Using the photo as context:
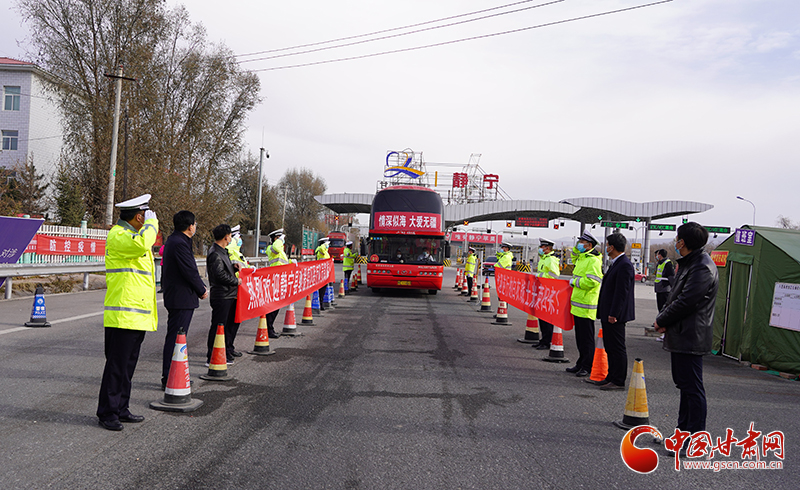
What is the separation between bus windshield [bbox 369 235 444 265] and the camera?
64.8ft

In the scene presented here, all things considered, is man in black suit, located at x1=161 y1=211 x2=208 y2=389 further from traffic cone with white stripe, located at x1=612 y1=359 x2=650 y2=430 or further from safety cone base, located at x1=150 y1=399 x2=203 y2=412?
traffic cone with white stripe, located at x1=612 y1=359 x2=650 y2=430

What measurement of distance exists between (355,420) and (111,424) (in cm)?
218

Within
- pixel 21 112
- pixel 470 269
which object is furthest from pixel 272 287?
pixel 21 112

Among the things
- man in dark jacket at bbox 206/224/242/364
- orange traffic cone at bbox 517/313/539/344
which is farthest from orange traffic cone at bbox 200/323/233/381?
orange traffic cone at bbox 517/313/539/344

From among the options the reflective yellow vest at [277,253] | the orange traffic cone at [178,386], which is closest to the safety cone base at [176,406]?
the orange traffic cone at [178,386]

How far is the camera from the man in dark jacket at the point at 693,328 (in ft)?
16.2

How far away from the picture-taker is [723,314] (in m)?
10.7

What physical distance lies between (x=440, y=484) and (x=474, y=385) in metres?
3.12

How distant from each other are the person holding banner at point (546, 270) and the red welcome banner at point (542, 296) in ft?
0.94

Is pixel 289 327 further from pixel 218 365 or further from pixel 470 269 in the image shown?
pixel 470 269

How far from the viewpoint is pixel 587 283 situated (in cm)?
787

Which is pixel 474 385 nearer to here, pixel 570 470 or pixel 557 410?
pixel 557 410

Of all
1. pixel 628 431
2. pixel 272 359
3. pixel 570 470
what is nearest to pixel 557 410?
pixel 628 431

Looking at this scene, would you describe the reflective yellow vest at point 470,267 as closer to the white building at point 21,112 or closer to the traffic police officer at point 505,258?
the traffic police officer at point 505,258
